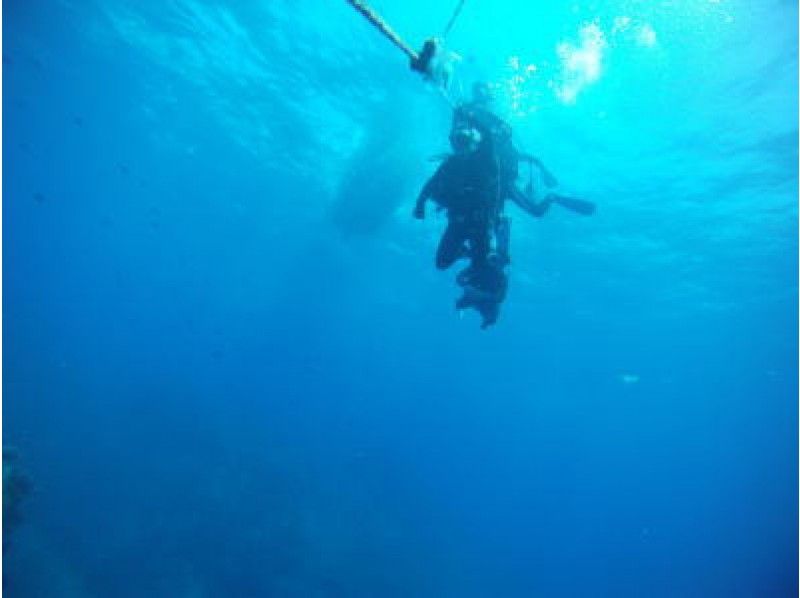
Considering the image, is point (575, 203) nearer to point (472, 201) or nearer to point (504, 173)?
point (504, 173)

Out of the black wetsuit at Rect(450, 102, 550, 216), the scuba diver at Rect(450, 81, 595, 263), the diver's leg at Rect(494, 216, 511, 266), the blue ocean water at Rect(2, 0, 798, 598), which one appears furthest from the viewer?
the blue ocean water at Rect(2, 0, 798, 598)

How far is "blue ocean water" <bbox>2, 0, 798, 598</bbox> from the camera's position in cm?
1517

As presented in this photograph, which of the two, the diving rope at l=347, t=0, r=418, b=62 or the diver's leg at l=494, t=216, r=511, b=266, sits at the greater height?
the diver's leg at l=494, t=216, r=511, b=266

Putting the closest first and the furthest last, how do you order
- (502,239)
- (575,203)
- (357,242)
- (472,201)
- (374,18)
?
(374,18), (472,201), (502,239), (575,203), (357,242)

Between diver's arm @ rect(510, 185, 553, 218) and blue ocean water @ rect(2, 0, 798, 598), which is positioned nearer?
diver's arm @ rect(510, 185, 553, 218)

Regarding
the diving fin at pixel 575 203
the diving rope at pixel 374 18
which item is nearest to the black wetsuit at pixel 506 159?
the diving fin at pixel 575 203

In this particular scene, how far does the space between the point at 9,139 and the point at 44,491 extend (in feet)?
91.9

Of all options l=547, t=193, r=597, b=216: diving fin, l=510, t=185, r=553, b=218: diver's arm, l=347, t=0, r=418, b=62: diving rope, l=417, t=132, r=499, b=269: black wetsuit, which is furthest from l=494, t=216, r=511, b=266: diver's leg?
l=347, t=0, r=418, b=62: diving rope

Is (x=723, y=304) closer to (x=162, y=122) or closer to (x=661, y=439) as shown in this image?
(x=162, y=122)

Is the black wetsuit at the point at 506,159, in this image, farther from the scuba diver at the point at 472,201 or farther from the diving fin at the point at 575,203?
the scuba diver at the point at 472,201

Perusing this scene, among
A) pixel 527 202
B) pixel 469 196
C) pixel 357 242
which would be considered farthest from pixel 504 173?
pixel 357 242

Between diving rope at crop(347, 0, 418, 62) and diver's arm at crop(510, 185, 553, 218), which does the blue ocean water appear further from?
diving rope at crop(347, 0, 418, 62)

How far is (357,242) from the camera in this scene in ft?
115

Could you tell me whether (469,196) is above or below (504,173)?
below
